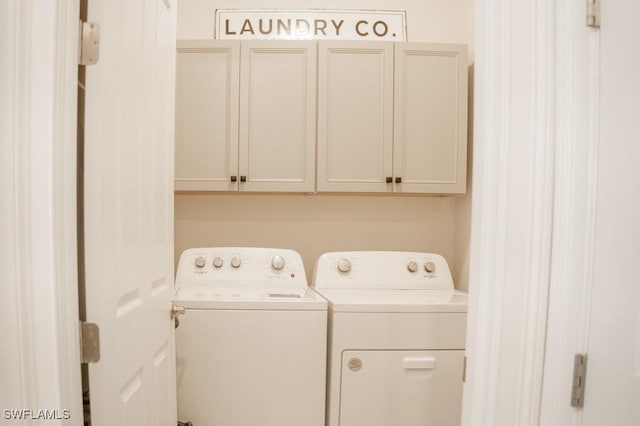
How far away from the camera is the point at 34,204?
70cm

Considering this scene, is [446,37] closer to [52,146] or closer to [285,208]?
[285,208]

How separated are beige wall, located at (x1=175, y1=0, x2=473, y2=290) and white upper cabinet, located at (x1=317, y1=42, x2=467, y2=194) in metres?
0.34

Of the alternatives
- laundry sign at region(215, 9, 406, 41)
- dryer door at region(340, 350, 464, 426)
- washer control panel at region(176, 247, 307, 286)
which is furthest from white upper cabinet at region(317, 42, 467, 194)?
dryer door at region(340, 350, 464, 426)

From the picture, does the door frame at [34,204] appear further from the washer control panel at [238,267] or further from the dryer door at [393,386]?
the washer control panel at [238,267]

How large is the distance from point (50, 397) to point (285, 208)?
1.83 m

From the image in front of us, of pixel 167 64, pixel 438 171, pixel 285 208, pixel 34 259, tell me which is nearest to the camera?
pixel 34 259

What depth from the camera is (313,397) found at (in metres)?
1.70

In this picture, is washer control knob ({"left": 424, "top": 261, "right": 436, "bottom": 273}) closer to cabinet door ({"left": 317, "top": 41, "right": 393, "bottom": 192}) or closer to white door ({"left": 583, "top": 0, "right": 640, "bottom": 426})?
cabinet door ({"left": 317, "top": 41, "right": 393, "bottom": 192})

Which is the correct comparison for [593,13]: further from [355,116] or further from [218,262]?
[218,262]

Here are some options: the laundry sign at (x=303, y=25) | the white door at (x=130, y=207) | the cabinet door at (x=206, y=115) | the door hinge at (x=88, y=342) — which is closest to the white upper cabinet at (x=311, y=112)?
the cabinet door at (x=206, y=115)

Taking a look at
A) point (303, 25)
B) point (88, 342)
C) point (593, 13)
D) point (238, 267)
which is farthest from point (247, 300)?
point (303, 25)

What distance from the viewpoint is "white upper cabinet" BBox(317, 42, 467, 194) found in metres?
2.16

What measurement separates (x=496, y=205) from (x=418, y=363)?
3.43ft

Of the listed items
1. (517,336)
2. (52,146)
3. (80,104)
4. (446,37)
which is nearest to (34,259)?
(52,146)
